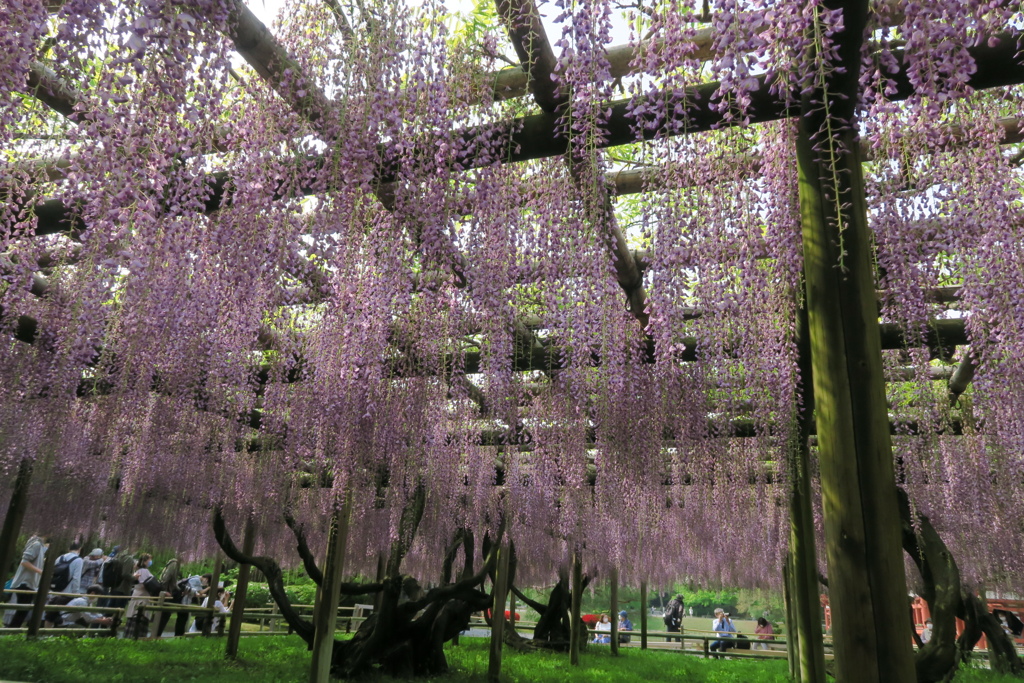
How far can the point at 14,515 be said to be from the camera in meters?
8.20

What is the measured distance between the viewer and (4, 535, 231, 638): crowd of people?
1060cm

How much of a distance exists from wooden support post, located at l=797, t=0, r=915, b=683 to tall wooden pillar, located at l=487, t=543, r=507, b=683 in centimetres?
665

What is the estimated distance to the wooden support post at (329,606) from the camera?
621cm

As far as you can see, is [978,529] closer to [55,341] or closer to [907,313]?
[907,313]

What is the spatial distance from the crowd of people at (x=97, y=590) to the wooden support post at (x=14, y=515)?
5.77ft

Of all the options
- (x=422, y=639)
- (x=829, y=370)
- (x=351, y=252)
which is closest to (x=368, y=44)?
(x=351, y=252)

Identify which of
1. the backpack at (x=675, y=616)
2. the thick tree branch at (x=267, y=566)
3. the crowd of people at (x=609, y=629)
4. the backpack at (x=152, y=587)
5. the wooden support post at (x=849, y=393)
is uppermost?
the wooden support post at (x=849, y=393)

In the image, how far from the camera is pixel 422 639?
843 centimetres

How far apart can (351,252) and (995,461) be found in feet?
26.2

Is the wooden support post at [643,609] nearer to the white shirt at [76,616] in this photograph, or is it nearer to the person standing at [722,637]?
the person standing at [722,637]

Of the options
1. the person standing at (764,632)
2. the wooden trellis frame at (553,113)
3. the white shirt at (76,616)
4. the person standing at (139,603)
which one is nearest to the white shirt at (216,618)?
the person standing at (139,603)

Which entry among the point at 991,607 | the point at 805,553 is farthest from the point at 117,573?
the point at 991,607

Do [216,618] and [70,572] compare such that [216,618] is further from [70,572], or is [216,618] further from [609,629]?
[609,629]

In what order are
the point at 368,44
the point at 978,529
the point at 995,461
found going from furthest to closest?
the point at 978,529 → the point at 995,461 → the point at 368,44
